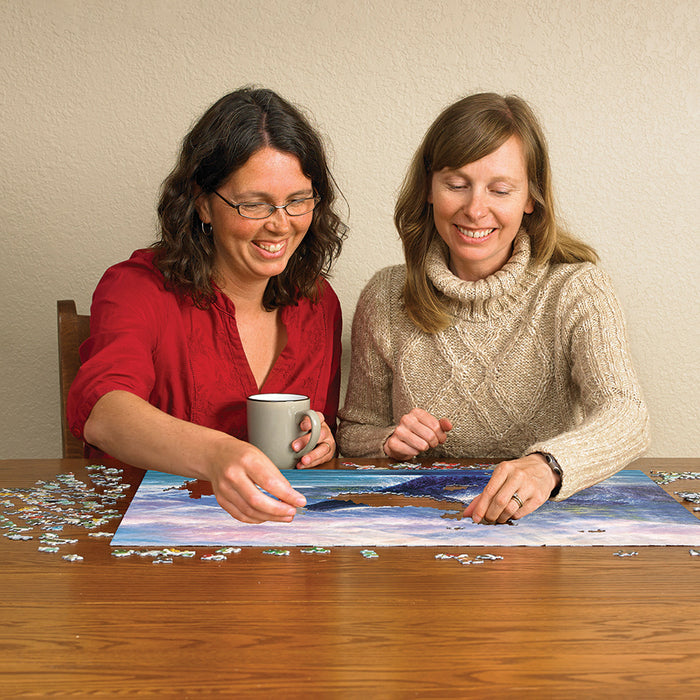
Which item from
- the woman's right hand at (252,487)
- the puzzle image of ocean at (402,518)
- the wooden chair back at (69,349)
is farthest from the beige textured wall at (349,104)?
the woman's right hand at (252,487)

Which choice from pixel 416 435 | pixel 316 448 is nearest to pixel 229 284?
pixel 316 448

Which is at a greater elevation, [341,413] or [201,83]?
[201,83]

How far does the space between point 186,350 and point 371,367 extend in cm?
50

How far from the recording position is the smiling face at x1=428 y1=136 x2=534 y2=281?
1.90 metres

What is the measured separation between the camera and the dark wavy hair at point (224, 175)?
1.89 metres

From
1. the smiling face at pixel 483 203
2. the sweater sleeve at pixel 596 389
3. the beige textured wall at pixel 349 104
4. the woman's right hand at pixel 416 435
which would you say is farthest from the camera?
the beige textured wall at pixel 349 104

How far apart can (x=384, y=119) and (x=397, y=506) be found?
66.1 inches

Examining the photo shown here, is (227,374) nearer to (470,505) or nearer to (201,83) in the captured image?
(470,505)

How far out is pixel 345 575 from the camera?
110 centimetres

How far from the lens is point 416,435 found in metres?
1.81

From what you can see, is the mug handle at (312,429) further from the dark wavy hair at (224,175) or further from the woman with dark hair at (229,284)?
the dark wavy hair at (224,175)

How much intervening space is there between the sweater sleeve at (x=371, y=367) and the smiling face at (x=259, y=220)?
272 millimetres

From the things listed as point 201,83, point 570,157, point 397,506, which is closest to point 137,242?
point 201,83

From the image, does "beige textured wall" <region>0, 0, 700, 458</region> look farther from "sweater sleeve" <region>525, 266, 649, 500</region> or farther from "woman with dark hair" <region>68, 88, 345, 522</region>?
"sweater sleeve" <region>525, 266, 649, 500</region>
